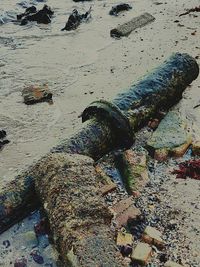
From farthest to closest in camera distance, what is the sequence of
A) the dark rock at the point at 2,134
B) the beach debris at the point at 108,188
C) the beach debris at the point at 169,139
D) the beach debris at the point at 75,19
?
the beach debris at the point at 75,19 → the dark rock at the point at 2,134 → the beach debris at the point at 169,139 → the beach debris at the point at 108,188

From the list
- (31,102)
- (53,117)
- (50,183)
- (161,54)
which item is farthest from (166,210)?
(161,54)

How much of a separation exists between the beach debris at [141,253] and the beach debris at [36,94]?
2.67 metres

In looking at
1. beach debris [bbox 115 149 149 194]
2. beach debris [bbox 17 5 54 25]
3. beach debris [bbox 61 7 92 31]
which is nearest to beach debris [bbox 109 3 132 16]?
beach debris [bbox 61 7 92 31]

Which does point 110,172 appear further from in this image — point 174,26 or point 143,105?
point 174,26

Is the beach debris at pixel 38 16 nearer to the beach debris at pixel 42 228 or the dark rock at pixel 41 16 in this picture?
the dark rock at pixel 41 16

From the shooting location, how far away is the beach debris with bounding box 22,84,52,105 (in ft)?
18.1

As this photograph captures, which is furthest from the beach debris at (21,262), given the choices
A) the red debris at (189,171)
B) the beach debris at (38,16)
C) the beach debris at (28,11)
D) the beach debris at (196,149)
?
the beach debris at (28,11)

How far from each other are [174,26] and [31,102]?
3361 millimetres

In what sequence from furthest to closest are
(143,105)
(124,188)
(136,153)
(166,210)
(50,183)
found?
(143,105) < (136,153) < (124,188) < (166,210) < (50,183)

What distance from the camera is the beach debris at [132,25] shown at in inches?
290

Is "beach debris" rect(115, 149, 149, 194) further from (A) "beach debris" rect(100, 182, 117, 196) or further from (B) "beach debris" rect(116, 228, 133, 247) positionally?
(B) "beach debris" rect(116, 228, 133, 247)

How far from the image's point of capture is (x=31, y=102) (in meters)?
5.50

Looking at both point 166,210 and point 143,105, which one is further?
point 143,105

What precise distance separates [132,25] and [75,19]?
102 centimetres
